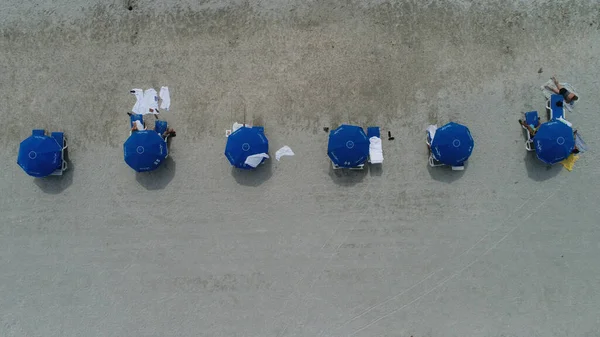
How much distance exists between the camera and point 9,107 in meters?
9.09

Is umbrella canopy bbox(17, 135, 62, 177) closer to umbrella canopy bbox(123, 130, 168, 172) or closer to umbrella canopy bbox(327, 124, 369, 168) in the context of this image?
umbrella canopy bbox(123, 130, 168, 172)

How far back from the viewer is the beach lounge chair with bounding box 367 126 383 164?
340 inches

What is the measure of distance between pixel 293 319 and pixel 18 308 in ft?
20.3

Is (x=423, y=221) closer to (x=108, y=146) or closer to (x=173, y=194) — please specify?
(x=173, y=194)

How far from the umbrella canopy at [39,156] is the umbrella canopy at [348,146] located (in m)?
5.92

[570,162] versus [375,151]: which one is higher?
[375,151]

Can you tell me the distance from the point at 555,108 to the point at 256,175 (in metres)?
6.70

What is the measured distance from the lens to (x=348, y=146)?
8297 mm

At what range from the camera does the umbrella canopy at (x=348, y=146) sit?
831 cm

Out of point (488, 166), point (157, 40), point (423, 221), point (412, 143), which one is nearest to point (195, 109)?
point (157, 40)

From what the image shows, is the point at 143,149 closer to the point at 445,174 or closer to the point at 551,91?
the point at 445,174

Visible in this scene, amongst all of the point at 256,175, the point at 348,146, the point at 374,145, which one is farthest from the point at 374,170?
the point at 256,175

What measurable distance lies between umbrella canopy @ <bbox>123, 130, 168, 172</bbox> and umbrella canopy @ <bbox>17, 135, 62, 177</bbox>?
1.56 meters

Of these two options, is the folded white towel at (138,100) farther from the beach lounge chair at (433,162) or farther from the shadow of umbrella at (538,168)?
the shadow of umbrella at (538,168)
